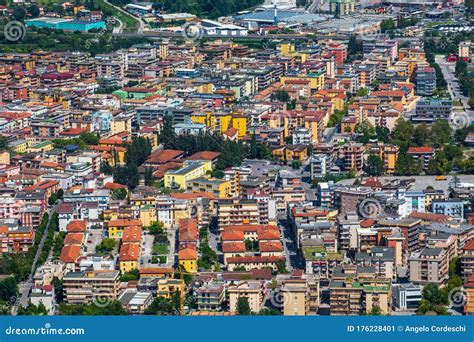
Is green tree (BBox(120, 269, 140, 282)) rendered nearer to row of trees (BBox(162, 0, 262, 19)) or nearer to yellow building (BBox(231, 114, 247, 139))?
yellow building (BBox(231, 114, 247, 139))

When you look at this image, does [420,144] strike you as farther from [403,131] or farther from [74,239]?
[74,239]

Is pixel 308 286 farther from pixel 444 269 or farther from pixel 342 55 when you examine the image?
pixel 342 55

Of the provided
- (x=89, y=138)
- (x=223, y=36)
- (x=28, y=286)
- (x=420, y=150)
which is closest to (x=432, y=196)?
(x=420, y=150)

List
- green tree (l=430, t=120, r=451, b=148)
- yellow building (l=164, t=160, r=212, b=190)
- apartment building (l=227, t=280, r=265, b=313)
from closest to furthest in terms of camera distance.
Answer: apartment building (l=227, t=280, r=265, b=313) < yellow building (l=164, t=160, r=212, b=190) < green tree (l=430, t=120, r=451, b=148)

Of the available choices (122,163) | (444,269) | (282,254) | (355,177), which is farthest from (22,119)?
(444,269)

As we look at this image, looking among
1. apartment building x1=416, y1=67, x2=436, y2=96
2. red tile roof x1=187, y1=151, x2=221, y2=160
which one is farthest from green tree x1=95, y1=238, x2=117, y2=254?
apartment building x1=416, y1=67, x2=436, y2=96

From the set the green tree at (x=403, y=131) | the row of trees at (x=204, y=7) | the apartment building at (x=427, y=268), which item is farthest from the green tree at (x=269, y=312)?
the row of trees at (x=204, y=7)

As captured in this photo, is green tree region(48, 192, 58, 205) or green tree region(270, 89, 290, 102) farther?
green tree region(270, 89, 290, 102)
